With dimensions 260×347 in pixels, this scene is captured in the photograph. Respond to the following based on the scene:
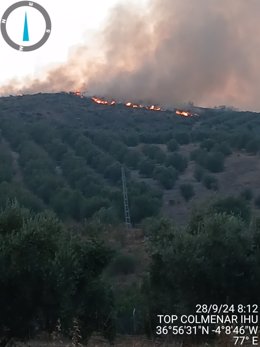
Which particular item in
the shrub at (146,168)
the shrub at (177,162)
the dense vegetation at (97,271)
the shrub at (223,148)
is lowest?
the dense vegetation at (97,271)

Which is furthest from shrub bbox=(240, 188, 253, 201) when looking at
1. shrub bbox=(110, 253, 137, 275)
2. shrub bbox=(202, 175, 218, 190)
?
shrub bbox=(110, 253, 137, 275)

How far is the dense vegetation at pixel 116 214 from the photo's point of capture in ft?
56.7

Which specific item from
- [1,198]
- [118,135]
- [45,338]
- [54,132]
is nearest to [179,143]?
[118,135]

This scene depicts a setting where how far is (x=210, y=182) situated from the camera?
72.0m

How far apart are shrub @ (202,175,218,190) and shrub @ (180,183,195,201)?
278cm

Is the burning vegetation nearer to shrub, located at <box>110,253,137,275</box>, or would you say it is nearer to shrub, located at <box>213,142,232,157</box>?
shrub, located at <box>213,142,232,157</box>

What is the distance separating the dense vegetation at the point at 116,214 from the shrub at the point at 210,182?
13 cm

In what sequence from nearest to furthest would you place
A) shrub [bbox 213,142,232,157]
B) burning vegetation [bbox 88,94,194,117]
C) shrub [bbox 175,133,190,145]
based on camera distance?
shrub [bbox 213,142,232,157], shrub [bbox 175,133,190,145], burning vegetation [bbox 88,94,194,117]

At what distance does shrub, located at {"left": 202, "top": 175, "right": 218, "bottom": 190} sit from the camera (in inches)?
2800

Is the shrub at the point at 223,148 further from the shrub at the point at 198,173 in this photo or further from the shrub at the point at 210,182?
the shrub at the point at 210,182

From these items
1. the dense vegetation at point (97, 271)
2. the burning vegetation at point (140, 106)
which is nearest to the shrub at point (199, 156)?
the burning vegetation at point (140, 106)

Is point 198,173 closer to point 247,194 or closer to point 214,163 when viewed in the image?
point 214,163

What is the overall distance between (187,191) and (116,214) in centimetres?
1231

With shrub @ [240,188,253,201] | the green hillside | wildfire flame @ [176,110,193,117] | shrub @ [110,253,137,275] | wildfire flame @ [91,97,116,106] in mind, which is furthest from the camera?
wildfire flame @ [176,110,193,117]
